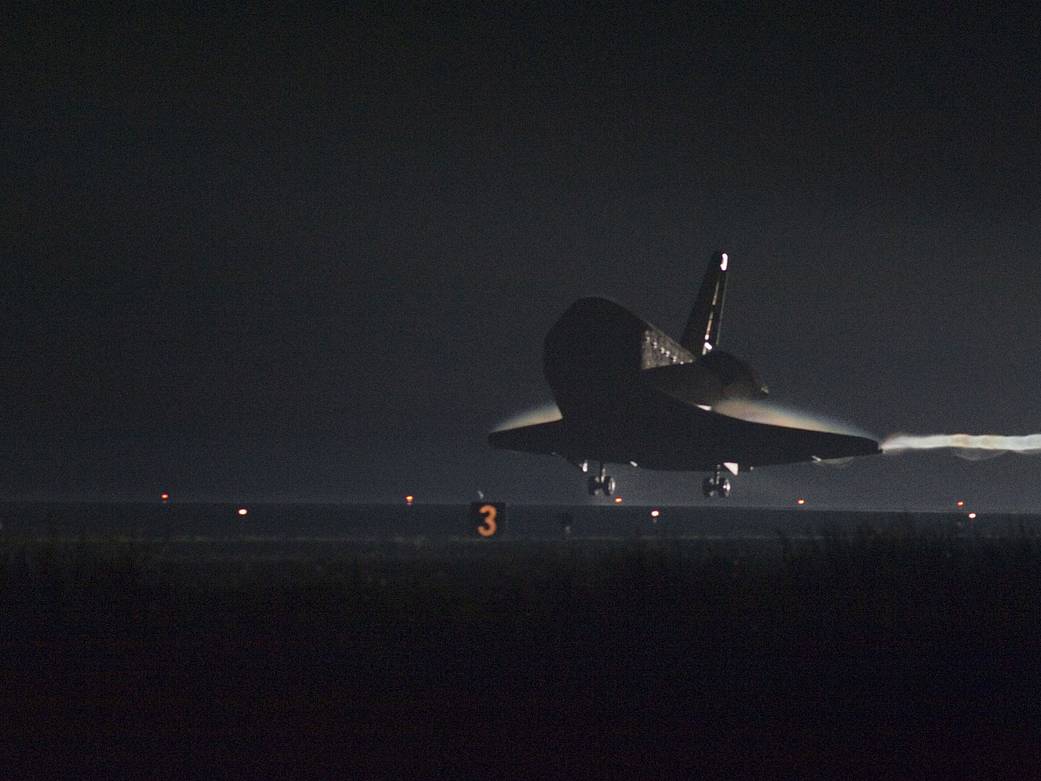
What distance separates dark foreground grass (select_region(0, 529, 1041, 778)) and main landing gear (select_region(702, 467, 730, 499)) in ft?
94.9

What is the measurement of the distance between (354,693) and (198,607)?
24.2 feet

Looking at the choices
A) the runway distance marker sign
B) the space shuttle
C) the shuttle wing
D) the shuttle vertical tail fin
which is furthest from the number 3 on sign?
the shuttle vertical tail fin

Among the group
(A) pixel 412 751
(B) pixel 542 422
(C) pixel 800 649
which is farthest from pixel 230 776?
(B) pixel 542 422

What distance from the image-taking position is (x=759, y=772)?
31.8 ft

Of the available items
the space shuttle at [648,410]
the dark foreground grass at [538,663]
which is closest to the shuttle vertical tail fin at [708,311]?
the space shuttle at [648,410]

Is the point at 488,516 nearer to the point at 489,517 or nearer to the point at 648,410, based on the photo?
the point at 489,517

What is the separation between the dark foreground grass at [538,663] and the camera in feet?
34.1

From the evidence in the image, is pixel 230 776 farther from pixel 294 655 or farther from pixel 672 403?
pixel 672 403

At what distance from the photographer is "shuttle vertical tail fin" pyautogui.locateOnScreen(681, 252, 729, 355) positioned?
78.8 m

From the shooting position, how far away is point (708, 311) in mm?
79500

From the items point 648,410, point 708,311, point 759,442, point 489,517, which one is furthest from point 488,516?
point 708,311

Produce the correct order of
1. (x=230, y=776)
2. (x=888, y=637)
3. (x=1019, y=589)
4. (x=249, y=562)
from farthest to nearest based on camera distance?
1. (x=249, y=562)
2. (x=1019, y=589)
3. (x=888, y=637)
4. (x=230, y=776)

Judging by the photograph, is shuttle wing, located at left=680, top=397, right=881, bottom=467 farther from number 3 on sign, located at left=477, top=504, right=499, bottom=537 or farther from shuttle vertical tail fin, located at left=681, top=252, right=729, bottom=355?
shuttle vertical tail fin, located at left=681, top=252, right=729, bottom=355

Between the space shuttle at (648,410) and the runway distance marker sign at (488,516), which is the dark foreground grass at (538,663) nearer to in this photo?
the runway distance marker sign at (488,516)
